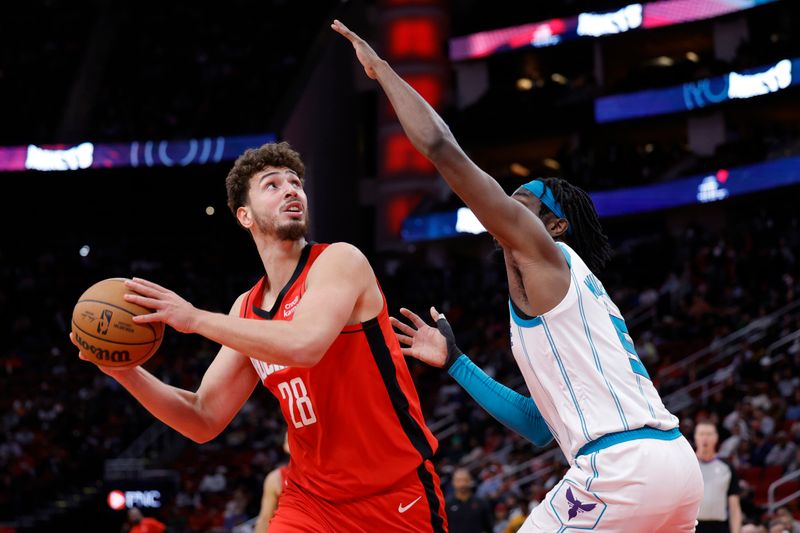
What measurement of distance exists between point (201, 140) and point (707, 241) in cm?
1301

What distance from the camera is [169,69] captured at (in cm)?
3069

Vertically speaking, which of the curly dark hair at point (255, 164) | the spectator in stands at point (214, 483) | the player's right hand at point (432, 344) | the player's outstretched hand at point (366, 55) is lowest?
the spectator in stands at point (214, 483)

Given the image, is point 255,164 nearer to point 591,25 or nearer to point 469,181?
point 469,181

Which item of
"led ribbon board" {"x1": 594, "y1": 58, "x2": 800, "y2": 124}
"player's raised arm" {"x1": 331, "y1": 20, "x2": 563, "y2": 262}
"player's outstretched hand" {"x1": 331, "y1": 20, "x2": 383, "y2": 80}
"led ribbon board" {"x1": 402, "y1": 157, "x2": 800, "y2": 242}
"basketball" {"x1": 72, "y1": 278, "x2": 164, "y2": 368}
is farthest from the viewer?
"led ribbon board" {"x1": 594, "y1": 58, "x2": 800, "y2": 124}

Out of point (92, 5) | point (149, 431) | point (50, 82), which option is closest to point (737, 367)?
point (149, 431)

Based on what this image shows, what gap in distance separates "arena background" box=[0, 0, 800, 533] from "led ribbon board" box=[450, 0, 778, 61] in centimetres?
6

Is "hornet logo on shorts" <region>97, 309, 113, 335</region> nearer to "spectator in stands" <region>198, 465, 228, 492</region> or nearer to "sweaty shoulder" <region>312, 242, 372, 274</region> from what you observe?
"sweaty shoulder" <region>312, 242, 372, 274</region>

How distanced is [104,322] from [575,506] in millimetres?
1888

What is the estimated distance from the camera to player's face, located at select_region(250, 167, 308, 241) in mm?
4520

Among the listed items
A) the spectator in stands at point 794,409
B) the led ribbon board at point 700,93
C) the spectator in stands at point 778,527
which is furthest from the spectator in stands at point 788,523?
the led ribbon board at point 700,93

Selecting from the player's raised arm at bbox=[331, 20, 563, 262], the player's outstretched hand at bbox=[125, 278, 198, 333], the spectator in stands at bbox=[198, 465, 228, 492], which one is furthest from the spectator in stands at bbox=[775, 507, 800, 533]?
the spectator in stands at bbox=[198, 465, 228, 492]

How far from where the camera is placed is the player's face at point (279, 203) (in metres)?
4.52

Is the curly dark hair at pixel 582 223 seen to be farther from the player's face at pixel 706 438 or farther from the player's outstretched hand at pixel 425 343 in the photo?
the player's face at pixel 706 438

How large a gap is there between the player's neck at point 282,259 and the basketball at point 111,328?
588mm
